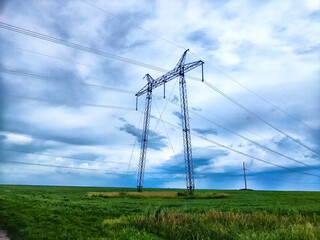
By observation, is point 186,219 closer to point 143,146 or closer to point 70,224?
point 70,224

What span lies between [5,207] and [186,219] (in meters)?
18.0

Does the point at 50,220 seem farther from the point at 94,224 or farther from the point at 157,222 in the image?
the point at 157,222

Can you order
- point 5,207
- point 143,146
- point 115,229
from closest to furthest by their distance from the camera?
1. point 115,229
2. point 5,207
3. point 143,146

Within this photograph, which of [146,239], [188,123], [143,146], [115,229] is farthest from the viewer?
[143,146]

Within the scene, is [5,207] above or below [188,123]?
below

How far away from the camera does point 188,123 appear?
46156 millimetres

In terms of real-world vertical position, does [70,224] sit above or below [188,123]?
below

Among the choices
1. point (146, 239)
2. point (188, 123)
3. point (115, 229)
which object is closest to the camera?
point (146, 239)

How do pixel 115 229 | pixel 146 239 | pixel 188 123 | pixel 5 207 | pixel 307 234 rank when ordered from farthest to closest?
pixel 188 123, pixel 5 207, pixel 115 229, pixel 146 239, pixel 307 234

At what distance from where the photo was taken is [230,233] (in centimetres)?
1416

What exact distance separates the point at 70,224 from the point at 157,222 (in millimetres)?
5879

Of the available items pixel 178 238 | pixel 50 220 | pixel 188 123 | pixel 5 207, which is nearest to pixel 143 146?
pixel 188 123

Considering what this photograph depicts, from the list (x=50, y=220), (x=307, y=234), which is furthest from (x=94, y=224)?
(x=307, y=234)

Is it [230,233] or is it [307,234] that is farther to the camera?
[230,233]
